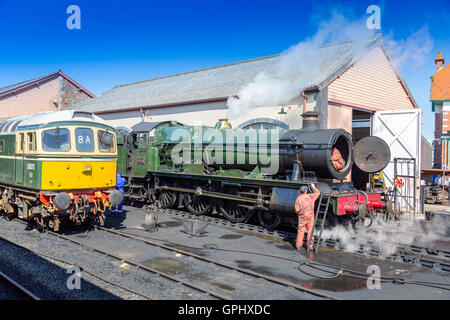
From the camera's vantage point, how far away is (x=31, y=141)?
30.5 feet

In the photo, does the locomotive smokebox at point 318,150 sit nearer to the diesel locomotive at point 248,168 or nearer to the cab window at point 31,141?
the diesel locomotive at point 248,168

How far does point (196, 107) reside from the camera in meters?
18.1

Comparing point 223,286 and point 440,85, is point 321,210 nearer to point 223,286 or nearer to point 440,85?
point 223,286

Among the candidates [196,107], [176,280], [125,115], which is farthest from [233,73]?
[176,280]

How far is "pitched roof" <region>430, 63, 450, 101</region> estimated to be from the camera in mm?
19875

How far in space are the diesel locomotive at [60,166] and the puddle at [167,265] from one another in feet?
9.19

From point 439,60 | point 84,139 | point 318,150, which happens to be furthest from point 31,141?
point 439,60

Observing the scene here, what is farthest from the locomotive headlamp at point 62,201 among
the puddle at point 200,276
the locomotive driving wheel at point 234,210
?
the locomotive driving wheel at point 234,210

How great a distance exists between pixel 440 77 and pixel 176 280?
21.7 m

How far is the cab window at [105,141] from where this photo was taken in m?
9.84

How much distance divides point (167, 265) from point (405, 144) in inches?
442

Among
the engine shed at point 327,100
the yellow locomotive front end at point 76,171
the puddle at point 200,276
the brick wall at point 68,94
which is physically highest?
the brick wall at point 68,94

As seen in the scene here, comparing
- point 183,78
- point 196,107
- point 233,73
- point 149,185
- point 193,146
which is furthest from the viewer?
point 183,78
